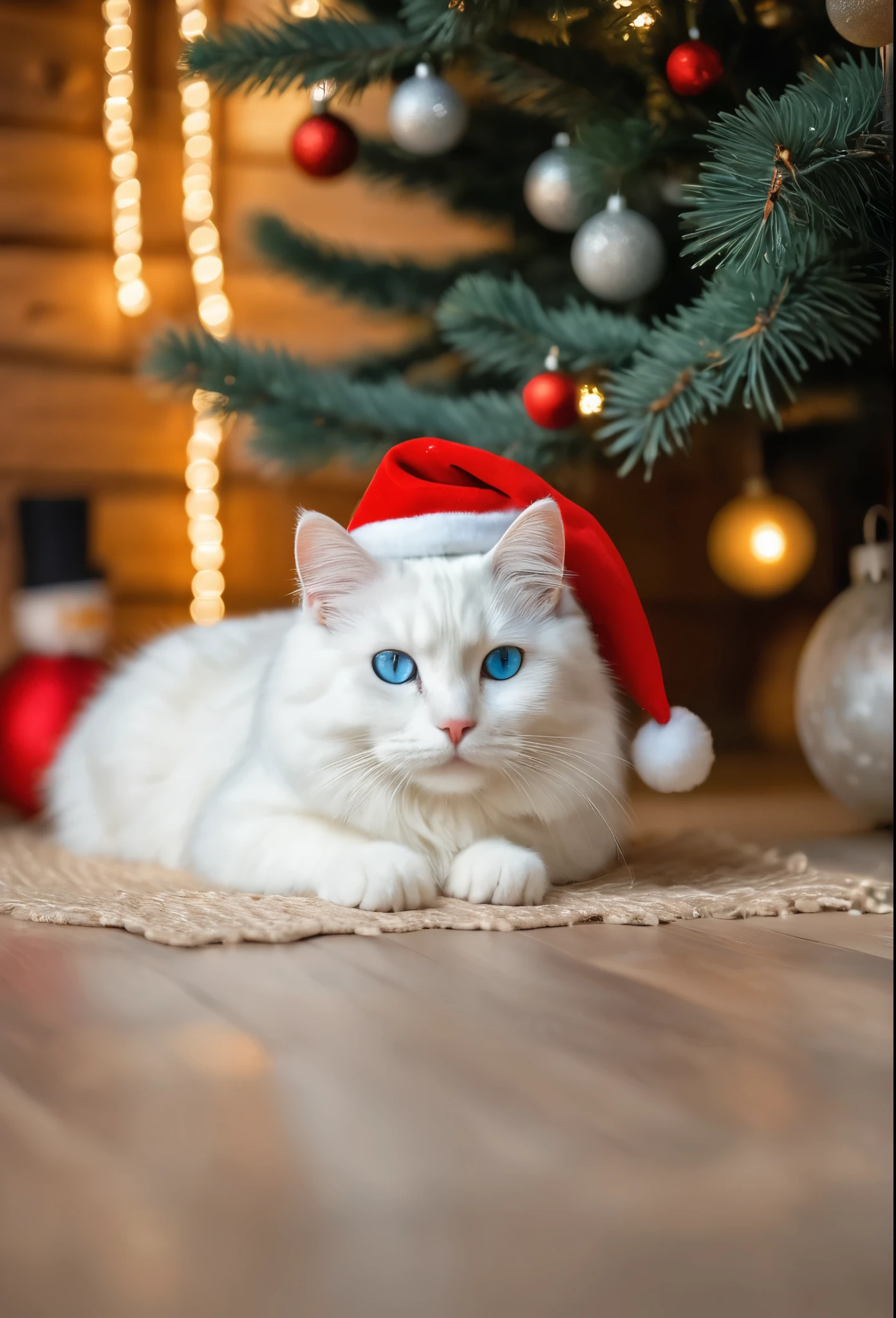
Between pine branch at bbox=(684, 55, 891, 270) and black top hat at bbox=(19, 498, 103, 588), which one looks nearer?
pine branch at bbox=(684, 55, 891, 270)

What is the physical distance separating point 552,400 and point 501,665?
0.34m

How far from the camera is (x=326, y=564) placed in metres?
1.04

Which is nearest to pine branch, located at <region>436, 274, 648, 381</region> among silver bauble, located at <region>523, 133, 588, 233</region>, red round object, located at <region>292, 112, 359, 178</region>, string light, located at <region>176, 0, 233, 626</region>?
silver bauble, located at <region>523, 133, 588, 233</region>

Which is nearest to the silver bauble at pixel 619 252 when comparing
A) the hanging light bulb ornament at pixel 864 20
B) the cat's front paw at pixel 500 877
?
the hanging light bulb ornament at pixel 864 20

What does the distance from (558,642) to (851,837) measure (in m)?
0.63

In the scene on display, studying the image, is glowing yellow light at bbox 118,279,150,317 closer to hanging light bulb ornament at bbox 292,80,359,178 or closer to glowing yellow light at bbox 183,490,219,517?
glowing yellow light at bbox 183,490,219,517

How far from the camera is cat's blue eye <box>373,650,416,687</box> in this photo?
3.30ft

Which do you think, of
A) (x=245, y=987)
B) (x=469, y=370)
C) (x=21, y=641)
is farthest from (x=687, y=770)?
(x=21, y=641)

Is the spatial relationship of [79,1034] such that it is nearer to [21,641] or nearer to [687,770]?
[687,770]

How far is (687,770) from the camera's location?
1.06 m

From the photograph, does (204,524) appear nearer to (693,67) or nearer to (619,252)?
(619,252)

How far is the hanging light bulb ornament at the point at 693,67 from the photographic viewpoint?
1.07m

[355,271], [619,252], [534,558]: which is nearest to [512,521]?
[534,558]

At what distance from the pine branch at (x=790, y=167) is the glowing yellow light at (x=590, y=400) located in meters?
0.24
